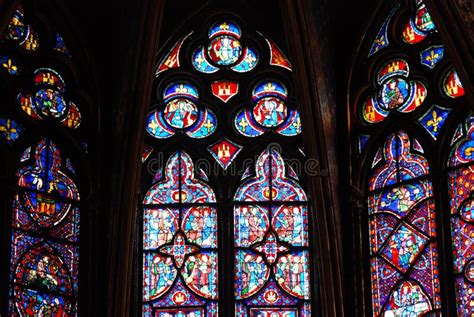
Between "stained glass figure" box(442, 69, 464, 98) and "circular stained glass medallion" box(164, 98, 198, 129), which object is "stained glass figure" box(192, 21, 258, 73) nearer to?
"circular stained glass medallion" box(164, 98, 198, 129)

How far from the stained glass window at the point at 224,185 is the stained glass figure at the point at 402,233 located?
805 mm

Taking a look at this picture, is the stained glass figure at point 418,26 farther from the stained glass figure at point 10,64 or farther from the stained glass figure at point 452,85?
the stained glass figure at point 10,64

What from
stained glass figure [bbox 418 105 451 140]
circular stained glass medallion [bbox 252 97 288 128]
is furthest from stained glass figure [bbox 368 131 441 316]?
circular stained glass medallion [bbox 252 97 288 128]

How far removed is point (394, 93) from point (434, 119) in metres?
0.67

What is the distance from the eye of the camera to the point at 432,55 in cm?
1753

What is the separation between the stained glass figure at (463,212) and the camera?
16.2 m

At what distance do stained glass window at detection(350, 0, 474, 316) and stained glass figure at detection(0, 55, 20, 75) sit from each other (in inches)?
148

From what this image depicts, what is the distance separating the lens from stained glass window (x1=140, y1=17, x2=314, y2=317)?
681 inches

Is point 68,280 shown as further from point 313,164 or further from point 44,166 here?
point 313,164

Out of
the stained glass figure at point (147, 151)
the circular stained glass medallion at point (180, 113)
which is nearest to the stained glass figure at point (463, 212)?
the circular stained glass medallion at point (180, 113)

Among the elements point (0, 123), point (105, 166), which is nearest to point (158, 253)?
point (105, 166)

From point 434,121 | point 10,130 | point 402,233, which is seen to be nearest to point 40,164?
point 10,130

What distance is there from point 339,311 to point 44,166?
3527mm

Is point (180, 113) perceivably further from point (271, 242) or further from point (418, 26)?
point (418, 26)
